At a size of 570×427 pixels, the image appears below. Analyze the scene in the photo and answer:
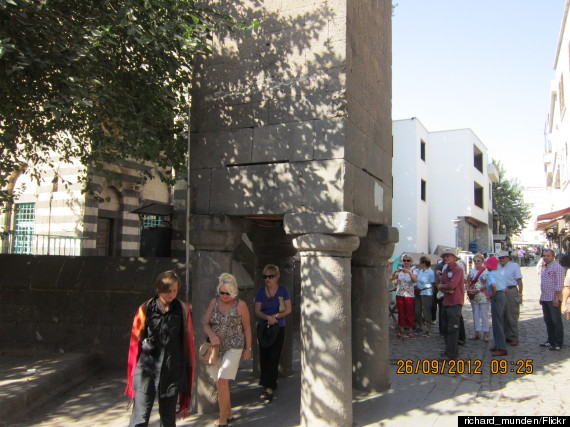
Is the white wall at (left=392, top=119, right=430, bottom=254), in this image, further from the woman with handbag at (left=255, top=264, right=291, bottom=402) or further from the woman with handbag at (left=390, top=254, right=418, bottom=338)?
the woman with handbag at (left=255, top=264, right=291, bottom=402)

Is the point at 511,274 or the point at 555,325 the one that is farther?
the point at 511,274

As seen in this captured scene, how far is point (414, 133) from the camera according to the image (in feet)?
101

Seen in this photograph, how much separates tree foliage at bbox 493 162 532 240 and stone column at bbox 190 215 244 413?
4843 cm

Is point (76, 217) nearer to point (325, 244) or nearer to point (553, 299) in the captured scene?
point (325, 244)

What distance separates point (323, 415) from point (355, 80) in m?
3.72

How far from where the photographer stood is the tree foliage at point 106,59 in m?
5.34

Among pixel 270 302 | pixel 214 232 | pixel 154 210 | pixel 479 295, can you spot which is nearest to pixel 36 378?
A: pixel 214 232

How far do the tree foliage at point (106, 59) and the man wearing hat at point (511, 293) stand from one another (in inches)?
242

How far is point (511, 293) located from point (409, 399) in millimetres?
4260

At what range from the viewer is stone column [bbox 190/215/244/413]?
19.0 ft

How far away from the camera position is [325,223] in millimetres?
5242

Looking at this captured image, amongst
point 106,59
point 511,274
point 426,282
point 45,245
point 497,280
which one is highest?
point 106,59

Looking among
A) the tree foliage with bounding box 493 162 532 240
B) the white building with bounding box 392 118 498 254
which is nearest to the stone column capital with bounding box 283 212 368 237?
the white building with bounding box 392 118 498 254

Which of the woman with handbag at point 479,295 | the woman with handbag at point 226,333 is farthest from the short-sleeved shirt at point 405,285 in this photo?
the woman with handbag at point 226,333
